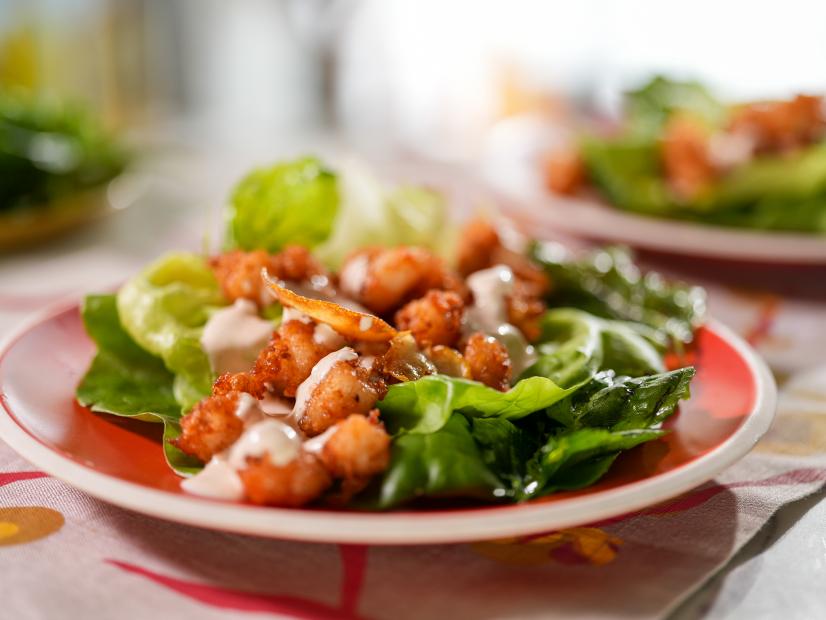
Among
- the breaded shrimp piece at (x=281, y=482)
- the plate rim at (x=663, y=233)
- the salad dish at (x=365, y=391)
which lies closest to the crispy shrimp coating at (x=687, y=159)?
the plate rim at (x=663, y=233)

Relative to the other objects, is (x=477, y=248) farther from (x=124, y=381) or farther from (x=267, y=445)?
(x=267, y=445)

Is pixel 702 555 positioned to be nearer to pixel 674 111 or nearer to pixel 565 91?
pixel 674 111

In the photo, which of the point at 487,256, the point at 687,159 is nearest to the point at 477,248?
the point at 487,256

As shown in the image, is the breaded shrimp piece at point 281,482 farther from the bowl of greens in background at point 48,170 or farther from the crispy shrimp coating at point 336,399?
the bowl of greens in background at point 48,170

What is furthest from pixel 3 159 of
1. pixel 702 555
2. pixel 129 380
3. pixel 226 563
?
pixel 702 555

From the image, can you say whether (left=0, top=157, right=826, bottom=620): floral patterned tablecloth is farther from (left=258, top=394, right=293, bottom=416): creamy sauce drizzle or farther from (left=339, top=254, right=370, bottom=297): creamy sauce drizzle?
(left=339, top=254, right=370, bottom=297): creamy sauce drizzle

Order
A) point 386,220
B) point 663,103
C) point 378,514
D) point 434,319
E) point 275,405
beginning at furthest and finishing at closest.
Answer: point 663,103 < point 386,220 < point 434,319 < point 275,405 < point 378,514

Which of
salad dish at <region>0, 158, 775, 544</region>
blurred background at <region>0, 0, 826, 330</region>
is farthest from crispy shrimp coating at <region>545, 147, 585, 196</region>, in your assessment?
blurred background at <region>0, 0, 826, 330</region>
